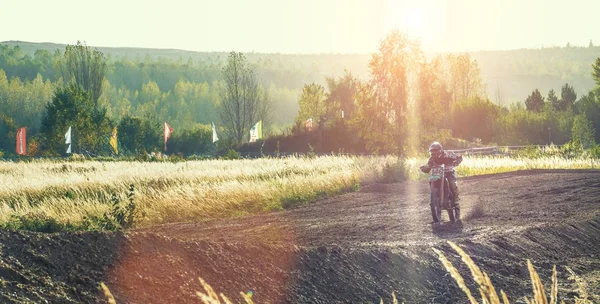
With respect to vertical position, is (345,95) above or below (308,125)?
above

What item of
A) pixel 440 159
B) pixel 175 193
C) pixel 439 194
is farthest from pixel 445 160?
pixel 175 193

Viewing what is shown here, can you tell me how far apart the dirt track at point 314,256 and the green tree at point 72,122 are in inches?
1991

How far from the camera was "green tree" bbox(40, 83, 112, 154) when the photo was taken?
6781cm

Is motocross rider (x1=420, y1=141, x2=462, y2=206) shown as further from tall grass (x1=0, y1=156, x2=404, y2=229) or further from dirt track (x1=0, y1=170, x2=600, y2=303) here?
tall grass (x1=0, y1=156, x2=404, y2=229)

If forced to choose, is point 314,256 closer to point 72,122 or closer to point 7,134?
point 72,122

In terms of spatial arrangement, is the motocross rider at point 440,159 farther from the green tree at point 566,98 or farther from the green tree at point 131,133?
the green tree at point 566,98

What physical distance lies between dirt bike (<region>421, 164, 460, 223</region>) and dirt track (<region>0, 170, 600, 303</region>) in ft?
1.36

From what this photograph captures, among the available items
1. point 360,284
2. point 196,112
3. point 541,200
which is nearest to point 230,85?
point 541,200

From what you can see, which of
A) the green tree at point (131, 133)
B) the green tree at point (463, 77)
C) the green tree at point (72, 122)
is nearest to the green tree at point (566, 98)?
the green tree at point (463, 77)

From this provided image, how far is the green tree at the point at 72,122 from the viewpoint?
67812 mm

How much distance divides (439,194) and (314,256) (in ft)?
19.6

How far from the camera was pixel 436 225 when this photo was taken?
1686 cm

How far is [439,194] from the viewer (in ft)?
55.7

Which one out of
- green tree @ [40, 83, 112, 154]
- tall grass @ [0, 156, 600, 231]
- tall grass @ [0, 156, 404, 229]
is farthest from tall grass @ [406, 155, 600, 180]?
green tree @ [40, 83, 112, 154]
